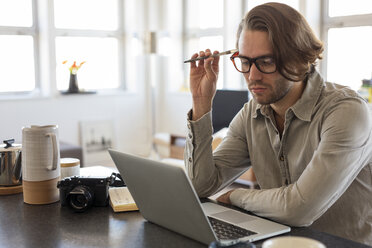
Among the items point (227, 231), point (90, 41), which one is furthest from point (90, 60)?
point (227, 231)

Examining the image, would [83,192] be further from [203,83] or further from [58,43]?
[58,43]

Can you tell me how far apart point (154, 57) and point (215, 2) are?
1.10 metres

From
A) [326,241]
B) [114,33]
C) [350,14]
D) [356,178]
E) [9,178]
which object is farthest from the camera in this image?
[114,33]

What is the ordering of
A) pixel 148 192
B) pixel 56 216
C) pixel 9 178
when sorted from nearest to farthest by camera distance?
pixel 148 192 → pixel 56 216 → pixel 9 178

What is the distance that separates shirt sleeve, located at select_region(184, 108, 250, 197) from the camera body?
328 millimetres

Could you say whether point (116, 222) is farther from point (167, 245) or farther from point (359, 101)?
point (359, 101)

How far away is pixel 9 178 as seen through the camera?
1765 mm

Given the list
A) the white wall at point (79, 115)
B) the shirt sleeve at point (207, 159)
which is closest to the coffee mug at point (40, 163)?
the shirt sleeve at point (207, 159)

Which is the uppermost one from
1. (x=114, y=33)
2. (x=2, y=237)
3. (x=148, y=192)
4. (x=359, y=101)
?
(x=114, y=33)

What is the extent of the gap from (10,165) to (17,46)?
3.89 meters

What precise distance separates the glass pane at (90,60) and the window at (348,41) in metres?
2.71

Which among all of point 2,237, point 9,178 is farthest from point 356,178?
point 9,178

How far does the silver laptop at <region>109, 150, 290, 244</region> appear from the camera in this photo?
1.14 meters

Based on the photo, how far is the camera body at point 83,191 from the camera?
4.99ft
